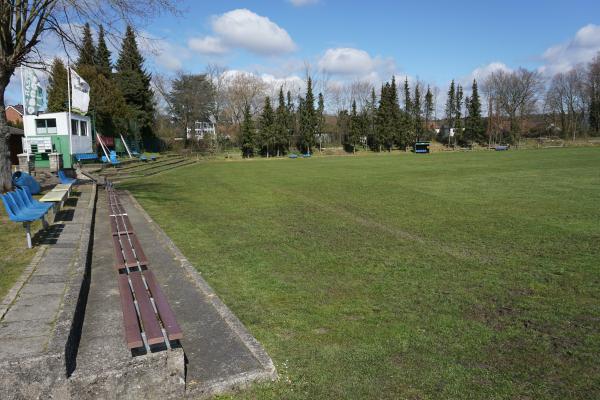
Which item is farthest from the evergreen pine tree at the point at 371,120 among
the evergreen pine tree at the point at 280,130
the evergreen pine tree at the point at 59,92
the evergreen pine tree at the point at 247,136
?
the evergreen pine tree at the point at 59,92

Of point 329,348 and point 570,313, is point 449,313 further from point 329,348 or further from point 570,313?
point 329,348

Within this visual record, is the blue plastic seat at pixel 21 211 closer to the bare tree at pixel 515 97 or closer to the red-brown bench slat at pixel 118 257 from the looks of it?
the red-brown bench slat at pixel 118 257

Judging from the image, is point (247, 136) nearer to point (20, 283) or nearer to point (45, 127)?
point (45, 127)

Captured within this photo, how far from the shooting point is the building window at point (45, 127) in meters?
24.2

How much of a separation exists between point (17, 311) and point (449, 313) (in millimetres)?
4525

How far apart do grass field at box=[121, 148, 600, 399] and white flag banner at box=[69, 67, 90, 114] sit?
37.1 ft

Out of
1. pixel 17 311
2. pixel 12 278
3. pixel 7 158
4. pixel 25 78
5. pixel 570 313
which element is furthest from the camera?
pixel 25 78

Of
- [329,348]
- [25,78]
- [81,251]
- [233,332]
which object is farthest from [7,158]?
[329,348]

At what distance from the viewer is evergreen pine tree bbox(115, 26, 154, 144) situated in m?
46.9

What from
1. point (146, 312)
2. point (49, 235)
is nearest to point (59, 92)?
point (49, 235)

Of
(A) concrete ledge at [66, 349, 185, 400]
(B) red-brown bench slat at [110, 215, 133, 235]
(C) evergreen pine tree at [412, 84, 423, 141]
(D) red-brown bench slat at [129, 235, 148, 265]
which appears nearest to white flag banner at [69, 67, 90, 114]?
(B) red-brown bench slat at [110, 215, 133, 235]

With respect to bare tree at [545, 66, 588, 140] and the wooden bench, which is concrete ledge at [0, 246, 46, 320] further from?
bare tree at [545, 66, 588, 140]

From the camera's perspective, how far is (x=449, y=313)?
5.04 m

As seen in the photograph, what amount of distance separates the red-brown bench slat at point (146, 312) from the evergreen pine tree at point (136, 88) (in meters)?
43.2
